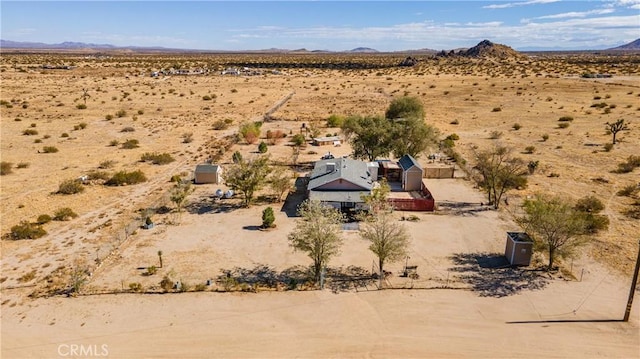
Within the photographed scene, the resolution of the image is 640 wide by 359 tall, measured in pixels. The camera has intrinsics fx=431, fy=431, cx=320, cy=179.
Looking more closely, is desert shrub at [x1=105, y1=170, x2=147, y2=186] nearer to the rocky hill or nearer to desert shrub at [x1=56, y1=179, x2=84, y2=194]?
desert shrub at [x1=56, y1=179, x2=84, y2=194]

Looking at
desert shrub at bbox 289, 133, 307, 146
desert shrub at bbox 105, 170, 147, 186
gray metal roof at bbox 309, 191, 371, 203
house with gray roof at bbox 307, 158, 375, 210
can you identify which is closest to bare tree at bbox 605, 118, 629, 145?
house with gray roof at bbox 307, 158, 375, 210

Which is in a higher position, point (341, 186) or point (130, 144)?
point (341, 186)

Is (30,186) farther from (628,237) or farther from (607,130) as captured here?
(607,130)

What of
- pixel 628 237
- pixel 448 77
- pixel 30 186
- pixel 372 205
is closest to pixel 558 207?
pixel 628 237

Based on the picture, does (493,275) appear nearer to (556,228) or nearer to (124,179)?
(556,228)

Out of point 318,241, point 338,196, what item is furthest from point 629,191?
point 318,241

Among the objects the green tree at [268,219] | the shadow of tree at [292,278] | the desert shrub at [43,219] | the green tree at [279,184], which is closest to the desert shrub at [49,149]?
the desert shrub at [43,219]
